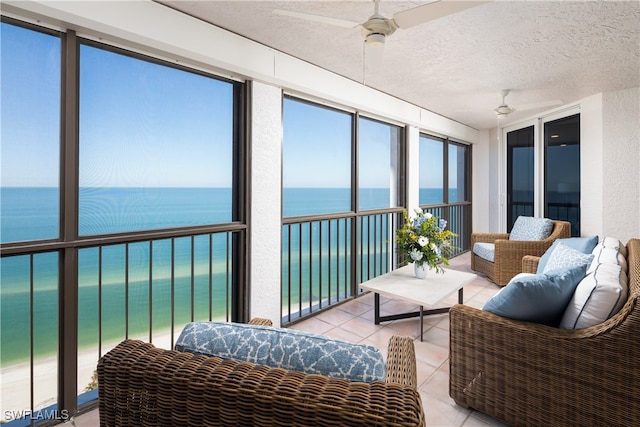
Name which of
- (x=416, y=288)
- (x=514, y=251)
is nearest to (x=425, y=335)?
(x=416, y=288)

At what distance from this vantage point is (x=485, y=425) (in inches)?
70.5

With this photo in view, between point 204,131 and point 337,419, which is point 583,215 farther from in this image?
point 337,419

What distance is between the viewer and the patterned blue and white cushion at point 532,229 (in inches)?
166

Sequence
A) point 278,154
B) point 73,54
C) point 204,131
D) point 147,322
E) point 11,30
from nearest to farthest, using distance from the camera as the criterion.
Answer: point 11,30 → point 73,54 → point 147,322 → point 204,131 → point 278,154

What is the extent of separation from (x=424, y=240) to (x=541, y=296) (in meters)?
1.30

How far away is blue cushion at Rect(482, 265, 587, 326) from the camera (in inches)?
64.0

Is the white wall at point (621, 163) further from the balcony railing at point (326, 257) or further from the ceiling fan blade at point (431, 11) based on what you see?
the ceiling fan blade at point (431, 11)

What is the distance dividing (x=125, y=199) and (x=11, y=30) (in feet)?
3.32

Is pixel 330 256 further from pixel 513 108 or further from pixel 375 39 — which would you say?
pixel 513 108

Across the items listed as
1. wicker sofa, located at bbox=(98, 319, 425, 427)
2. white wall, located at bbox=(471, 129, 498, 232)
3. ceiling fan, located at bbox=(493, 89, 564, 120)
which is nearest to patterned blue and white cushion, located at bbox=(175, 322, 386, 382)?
wicker sofa, located at bbox=(98, 319, 425, 427)

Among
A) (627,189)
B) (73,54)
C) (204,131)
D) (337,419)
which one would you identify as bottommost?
(337,419)

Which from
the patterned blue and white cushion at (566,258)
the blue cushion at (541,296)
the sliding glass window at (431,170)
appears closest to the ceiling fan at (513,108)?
the sliding glass window at (431,170)

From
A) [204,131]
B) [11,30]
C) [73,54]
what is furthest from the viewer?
[204,131]

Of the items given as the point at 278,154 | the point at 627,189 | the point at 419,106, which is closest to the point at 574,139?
the point at 627,189
